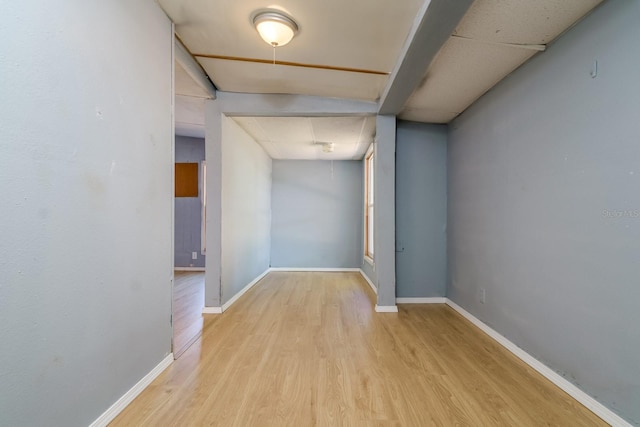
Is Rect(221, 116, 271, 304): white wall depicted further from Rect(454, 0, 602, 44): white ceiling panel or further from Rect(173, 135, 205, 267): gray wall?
Rect(454, 0, 602, 44): white ceiling panel

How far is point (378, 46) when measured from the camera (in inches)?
82.8

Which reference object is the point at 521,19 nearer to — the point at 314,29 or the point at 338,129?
the point at 314,29

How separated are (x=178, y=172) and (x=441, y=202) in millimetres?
4988

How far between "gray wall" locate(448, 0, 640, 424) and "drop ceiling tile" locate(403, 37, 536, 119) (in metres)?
0.13

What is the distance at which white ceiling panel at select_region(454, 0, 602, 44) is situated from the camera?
152 cm

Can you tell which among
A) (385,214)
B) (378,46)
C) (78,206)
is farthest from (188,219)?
(378,46)

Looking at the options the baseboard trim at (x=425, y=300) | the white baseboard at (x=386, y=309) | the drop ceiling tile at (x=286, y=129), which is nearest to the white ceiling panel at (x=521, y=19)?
the drop ceiling tile at (x=286, y=129)

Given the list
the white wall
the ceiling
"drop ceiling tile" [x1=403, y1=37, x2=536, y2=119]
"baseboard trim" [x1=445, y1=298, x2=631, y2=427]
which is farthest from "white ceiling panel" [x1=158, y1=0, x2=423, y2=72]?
"baseboard trim" [x1=445, y1=298, x2=631, y2=427]

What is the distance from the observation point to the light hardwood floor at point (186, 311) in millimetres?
2311

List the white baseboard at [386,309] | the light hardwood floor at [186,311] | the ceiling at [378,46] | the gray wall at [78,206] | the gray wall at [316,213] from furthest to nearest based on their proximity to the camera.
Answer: the gray wall at [316,213] < the white baseboard at [386,309] < the light hardwood floor at [186,311] < the ceiling at [378,46] < the gray wall at [78,206]

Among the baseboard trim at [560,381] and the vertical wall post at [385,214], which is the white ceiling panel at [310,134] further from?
the baseboard trim at [560,381]

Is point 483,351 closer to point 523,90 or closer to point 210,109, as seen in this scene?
point 523,90

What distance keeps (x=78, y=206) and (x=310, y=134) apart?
9.99 feet

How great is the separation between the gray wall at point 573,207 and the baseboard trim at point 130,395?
246 centimetres
